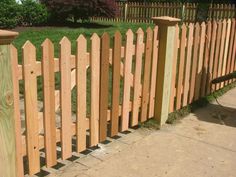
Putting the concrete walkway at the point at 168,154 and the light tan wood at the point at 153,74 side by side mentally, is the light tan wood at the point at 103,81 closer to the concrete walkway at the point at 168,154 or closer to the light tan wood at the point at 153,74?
the concrete walkway at the point at 168,154

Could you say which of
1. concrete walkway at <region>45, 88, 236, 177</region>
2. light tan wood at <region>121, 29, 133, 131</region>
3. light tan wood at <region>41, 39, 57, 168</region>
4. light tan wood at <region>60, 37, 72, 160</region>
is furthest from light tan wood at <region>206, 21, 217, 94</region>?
light tan wood at <region>41, 39, 57, 168</region>

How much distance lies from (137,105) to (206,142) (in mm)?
953

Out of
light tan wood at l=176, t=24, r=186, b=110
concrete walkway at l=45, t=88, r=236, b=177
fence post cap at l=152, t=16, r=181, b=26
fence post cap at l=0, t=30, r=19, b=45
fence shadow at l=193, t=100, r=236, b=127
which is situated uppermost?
fence post cap at l=152, t=16, r=181, b=26

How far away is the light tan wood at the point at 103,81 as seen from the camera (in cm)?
383


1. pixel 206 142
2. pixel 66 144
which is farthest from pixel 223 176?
pixel 66 144

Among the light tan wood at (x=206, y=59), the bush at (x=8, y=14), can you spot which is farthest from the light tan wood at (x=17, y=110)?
the bush at (x=8, y=14)

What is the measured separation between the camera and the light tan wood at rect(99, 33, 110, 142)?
3.83 metres

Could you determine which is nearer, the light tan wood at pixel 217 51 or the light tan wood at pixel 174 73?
the light tan wood at pixel 174 73

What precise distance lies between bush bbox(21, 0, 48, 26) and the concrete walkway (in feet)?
36.2

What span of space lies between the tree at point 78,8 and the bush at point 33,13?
456mm

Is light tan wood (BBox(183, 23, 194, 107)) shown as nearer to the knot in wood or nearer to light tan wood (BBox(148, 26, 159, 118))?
light tan wood (BBox(148, 26, 159, 118))

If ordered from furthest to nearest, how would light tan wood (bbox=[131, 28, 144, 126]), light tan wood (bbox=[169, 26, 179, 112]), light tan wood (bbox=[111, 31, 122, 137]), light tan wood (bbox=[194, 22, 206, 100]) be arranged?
light tan wood (bbox=[194, 22, 206, 100]), light tan wood (bbox=[169, 26, 179, 112]), light tan wood (bbox=[131, 28, 144, 126]), light tan wood (bbox=[111, 31, 122, 137])

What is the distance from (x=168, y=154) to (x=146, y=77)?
1048 mm

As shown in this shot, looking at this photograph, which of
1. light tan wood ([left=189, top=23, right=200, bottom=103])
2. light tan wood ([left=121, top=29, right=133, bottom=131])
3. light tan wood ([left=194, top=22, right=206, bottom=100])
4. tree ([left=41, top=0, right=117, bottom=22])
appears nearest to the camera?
light tan wood ([left=121, top=29, right=133, bottom=131])
